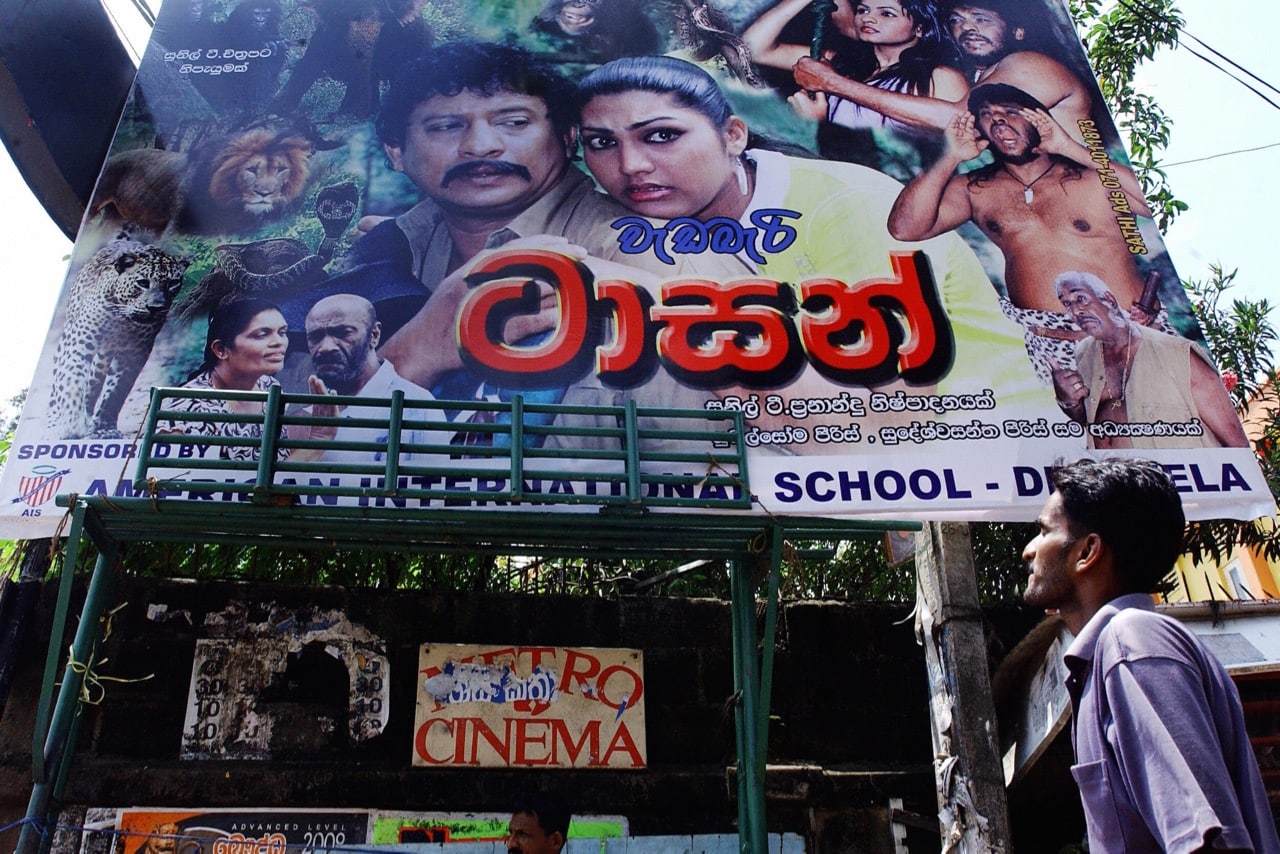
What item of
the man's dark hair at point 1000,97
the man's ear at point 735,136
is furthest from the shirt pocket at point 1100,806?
the man's dark hair at point 1000,97

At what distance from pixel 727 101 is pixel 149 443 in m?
3.77

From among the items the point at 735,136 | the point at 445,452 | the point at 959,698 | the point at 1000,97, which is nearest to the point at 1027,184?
the point at 1000,97

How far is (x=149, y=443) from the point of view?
184 inches

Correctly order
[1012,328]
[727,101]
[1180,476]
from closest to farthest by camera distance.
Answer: [1180,476]
[1012,328]
[727,101]

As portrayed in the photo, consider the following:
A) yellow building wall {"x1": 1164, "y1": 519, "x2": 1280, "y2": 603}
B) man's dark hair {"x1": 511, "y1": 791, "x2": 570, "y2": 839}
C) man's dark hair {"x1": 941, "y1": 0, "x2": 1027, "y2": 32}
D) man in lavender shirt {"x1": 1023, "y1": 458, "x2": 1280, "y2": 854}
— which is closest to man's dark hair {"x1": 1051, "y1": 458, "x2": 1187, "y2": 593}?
man in lavender shirt {"x1": 1023, "y1": 458, "x2": 1280, "y2": 854}

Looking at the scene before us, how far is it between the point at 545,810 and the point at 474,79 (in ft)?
14.1

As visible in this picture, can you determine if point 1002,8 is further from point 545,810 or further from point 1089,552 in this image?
point 1089,552

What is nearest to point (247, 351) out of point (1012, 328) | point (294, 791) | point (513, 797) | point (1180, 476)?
point (294, 791)

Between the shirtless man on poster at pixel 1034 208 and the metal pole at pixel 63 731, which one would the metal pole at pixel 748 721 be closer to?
the shirtless man on poster at pixel 1034 208

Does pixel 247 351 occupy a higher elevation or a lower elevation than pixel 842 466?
higher

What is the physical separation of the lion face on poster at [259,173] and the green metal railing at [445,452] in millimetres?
1310

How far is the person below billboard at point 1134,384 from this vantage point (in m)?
5.59

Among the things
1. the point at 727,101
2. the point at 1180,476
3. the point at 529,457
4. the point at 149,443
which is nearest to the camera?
the point at 149,443

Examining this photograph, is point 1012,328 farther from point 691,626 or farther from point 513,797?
point 513,797
